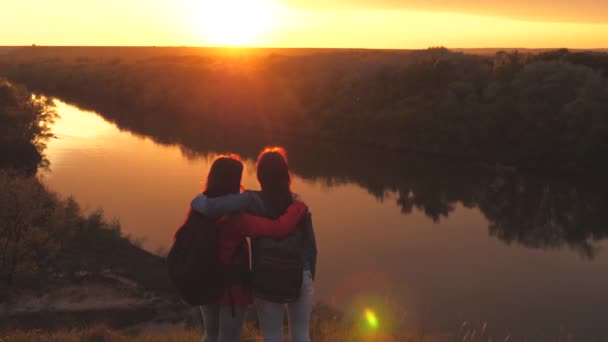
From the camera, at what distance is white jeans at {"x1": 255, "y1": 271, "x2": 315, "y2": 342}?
213 centimetres

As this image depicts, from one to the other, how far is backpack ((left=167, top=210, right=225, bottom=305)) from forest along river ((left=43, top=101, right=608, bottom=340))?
3.93 meters

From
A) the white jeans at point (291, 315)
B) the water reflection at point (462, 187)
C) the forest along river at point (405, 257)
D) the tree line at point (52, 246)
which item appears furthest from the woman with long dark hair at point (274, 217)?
the water reflection at point (462, 187)

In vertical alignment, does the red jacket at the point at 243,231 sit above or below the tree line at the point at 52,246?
above

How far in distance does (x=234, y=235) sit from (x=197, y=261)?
0.52ft

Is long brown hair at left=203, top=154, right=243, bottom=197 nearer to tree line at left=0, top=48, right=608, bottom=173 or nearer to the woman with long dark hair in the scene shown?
the woman with long dark hair

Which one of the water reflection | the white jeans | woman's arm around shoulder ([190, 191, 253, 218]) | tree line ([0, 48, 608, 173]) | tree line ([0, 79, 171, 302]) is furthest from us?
tree line ([0, 48, 608, 173])

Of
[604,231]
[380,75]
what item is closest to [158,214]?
[604,231]

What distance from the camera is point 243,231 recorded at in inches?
81.1

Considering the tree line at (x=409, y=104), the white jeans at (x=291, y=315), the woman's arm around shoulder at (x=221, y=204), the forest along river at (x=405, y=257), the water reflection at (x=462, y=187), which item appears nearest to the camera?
the woman's arm around shoulder at (x=221, y=204)

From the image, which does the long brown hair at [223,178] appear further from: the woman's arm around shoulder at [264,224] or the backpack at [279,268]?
the backpack at [279,268]

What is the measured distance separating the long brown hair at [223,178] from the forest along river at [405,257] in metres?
4.05

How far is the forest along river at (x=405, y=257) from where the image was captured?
30.1ft

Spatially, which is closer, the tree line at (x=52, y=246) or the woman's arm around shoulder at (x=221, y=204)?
the woman's arm around shoulder at (x=221, y=204)

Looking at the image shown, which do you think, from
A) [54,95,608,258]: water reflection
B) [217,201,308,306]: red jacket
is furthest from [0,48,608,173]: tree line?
[217,201,308,306]: red jacket
